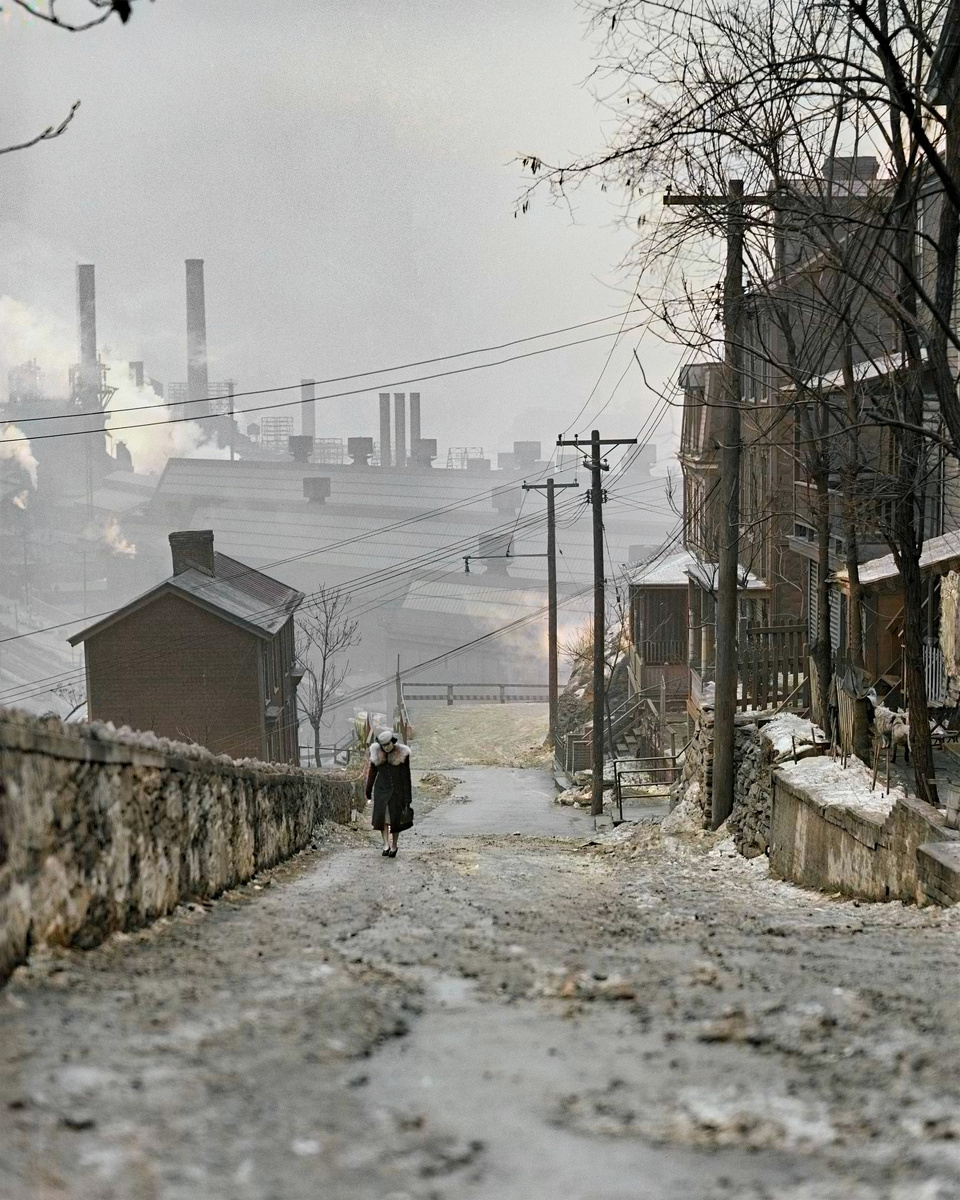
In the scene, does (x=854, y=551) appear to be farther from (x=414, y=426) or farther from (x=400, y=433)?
(x=414, y=426)

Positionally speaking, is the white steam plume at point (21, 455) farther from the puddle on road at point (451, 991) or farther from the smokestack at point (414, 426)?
the puddle on road at point (451, 991)

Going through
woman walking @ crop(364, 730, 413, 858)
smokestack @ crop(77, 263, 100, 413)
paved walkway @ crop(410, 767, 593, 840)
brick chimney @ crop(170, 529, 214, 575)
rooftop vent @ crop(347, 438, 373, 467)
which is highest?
smokestack @ crop(77, 263, 100, 413)

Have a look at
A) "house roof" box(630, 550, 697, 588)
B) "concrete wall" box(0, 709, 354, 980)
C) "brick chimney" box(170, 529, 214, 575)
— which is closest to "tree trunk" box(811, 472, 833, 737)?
→ "concrete wall" box(0, 709, 354, 980)

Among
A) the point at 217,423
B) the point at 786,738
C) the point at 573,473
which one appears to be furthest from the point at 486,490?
the point at 786,738

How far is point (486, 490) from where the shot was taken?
93.8 meters

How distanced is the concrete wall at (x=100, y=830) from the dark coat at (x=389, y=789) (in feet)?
12.8

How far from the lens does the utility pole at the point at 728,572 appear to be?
1513 centimetres

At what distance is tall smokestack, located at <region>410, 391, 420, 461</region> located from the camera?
97750mm

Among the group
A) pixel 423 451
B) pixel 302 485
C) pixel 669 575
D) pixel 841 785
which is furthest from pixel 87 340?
pixel 841 785

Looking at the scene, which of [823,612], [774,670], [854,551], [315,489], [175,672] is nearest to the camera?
[854,551]

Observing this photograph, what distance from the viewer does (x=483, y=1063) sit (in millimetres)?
4117

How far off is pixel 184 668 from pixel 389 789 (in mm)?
21327

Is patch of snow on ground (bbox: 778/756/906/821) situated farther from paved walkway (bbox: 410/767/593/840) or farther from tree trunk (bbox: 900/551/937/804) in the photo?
paved walkway (bbox: 410/767/593/840)

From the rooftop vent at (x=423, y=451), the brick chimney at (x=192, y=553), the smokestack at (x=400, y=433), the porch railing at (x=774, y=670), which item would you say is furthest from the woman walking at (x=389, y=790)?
the smokestack at (x=400, y=433)
